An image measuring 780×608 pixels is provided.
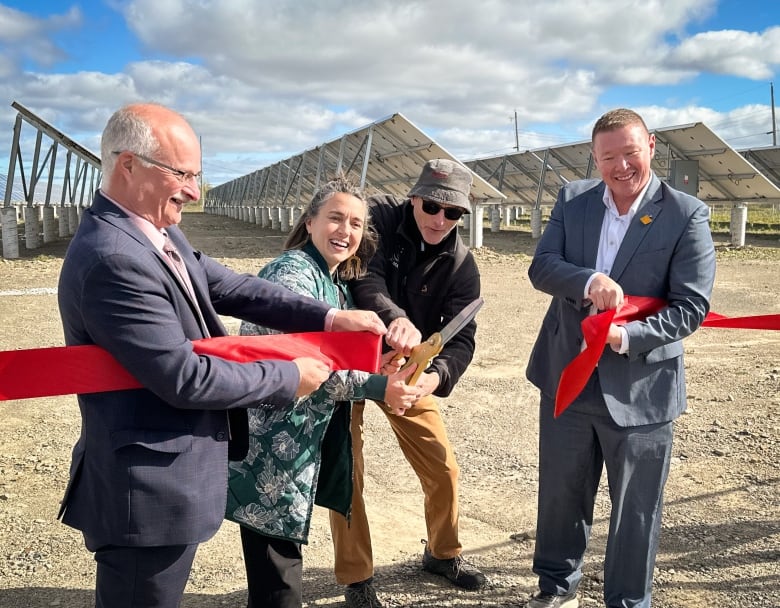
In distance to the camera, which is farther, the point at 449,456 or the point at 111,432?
the point at 449,456

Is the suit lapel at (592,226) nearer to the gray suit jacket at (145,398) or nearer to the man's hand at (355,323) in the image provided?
the man's hand at (355,323)

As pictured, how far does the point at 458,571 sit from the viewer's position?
11.1 feet

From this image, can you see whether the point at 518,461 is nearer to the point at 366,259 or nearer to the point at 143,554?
the point at 366,259

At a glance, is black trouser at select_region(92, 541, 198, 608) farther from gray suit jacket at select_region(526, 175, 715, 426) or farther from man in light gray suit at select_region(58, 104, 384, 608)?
gray suit jacket at select_region(526, 175, 715, 426)

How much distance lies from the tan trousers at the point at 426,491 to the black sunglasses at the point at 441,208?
82 centimetres

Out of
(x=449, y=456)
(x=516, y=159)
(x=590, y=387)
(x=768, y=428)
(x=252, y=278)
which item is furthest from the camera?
(x=516, y=159)

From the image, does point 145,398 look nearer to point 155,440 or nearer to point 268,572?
point 155,440

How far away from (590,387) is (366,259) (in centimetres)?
104

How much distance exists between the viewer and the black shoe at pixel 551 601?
3090 millimetres

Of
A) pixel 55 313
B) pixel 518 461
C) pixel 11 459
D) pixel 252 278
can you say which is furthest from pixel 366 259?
pixel 55 313

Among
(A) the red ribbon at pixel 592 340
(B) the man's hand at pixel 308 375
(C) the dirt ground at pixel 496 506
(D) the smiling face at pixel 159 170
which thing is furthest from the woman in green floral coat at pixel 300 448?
(C) the dirt ground at pixel 496 506

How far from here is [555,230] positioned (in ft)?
10.2

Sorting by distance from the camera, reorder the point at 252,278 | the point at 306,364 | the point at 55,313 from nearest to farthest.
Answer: the point at 306,364
the point at 252,278
the point at 55,313

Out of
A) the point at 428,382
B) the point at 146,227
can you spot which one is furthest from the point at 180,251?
the point at 428,382
